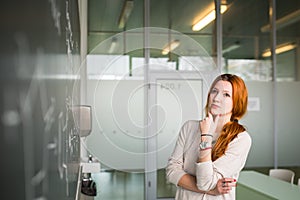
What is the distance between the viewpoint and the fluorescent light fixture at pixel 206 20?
5324 mm

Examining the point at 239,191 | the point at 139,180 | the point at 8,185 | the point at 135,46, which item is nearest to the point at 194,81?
the point at 135,46

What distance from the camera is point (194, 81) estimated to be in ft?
17.9

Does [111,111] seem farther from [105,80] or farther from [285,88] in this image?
[285,88]

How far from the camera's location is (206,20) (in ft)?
17.7

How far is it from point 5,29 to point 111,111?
4.83 m

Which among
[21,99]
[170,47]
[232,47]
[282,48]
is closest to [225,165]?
[21,99]

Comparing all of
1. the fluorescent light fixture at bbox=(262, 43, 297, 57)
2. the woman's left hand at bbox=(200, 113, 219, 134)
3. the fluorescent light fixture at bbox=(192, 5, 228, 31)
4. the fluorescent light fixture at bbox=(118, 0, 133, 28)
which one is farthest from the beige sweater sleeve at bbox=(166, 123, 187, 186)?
the fluorescent light fixture at bbox=(262, 43, 297, 57)

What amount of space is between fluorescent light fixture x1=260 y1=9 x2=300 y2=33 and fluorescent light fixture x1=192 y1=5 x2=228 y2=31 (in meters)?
0.61

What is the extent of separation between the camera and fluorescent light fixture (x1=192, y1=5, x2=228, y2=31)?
532 cm

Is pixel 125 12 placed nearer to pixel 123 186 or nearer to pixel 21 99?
pixel 123 186

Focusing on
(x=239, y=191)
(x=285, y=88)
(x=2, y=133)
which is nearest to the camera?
(x=2, y=133)

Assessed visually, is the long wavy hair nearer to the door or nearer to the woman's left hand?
the woman's left hand

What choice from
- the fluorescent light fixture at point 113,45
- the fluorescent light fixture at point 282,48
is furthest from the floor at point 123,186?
the fluorescent light fixture at point 282,48

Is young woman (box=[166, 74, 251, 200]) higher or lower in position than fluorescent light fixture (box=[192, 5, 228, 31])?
lower
